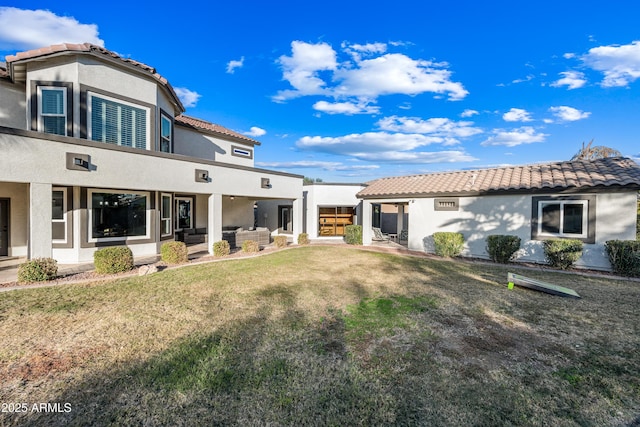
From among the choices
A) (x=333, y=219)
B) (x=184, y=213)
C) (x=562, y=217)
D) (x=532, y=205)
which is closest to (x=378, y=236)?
(x=333, y=219)

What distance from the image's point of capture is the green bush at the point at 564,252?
35.0 feet

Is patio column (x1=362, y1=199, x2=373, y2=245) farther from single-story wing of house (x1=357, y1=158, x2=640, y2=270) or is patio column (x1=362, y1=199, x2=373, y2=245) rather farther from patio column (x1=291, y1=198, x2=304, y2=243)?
patio column (x1=291, y1=198, x2=304, y2=243)

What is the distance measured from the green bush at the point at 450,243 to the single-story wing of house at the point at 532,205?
43 cm

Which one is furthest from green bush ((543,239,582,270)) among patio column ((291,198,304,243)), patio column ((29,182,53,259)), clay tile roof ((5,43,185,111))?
clay tile roof ((5,43,185,111))

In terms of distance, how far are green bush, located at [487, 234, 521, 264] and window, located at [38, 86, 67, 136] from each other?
1735 cm

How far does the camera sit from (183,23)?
14.4 meters

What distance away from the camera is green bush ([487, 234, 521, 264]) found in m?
11.9

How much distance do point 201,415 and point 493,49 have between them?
22063mm

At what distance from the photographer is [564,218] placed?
37.2 ft

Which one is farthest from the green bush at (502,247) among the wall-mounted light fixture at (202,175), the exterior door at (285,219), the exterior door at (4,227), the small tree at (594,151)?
the exterior door at (4,227)

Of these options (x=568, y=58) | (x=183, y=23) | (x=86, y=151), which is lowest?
(x=86, y=151)

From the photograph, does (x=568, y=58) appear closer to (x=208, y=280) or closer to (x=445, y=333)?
(x=445, y=333)

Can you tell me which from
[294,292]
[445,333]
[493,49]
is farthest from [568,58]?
[294,292]

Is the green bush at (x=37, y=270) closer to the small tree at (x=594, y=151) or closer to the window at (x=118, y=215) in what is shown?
the window at (x=118, y=215)
